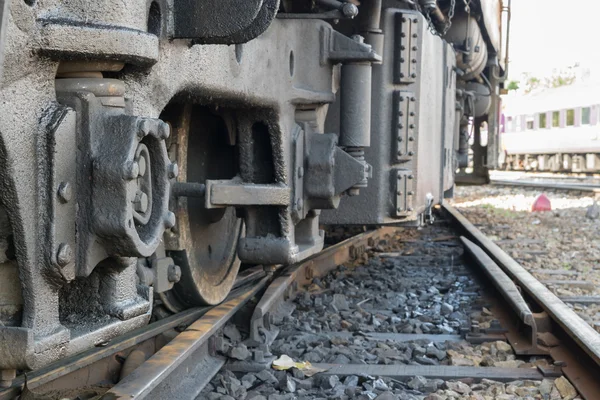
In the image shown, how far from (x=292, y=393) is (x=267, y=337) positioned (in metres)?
0.70

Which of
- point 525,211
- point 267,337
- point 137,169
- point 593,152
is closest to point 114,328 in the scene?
point 137,169

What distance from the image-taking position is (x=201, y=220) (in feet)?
12.0

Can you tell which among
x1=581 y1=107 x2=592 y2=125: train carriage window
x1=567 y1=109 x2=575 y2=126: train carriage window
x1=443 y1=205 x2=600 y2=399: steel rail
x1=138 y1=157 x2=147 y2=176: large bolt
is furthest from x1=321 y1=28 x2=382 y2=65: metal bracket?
x1=567 y1=109 x2=575 y2=126: train carriage window

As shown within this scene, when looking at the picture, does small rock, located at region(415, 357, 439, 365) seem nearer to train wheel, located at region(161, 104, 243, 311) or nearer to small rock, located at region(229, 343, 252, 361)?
small rock, located at region(229, 343, 252, 361)

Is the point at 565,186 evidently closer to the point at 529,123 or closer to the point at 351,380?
the point at 351,380

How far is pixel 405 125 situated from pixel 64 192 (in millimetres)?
2781

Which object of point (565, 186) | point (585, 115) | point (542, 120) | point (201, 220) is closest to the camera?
point (201, 220)

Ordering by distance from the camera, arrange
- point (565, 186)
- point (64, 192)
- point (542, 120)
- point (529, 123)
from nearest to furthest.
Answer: point (64, 192) → point (565, 186) → point (542, 120) → point (529, 123)

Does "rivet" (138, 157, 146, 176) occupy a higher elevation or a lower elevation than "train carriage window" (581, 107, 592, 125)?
lower

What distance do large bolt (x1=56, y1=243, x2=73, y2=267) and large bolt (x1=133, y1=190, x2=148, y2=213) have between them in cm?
19

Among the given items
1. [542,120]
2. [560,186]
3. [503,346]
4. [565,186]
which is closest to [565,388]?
[503,346]

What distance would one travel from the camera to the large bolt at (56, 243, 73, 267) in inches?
67.4

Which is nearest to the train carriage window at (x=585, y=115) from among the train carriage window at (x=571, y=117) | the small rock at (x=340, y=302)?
the train carriage window at (x=571, y=117)

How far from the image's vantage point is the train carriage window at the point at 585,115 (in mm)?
25672
